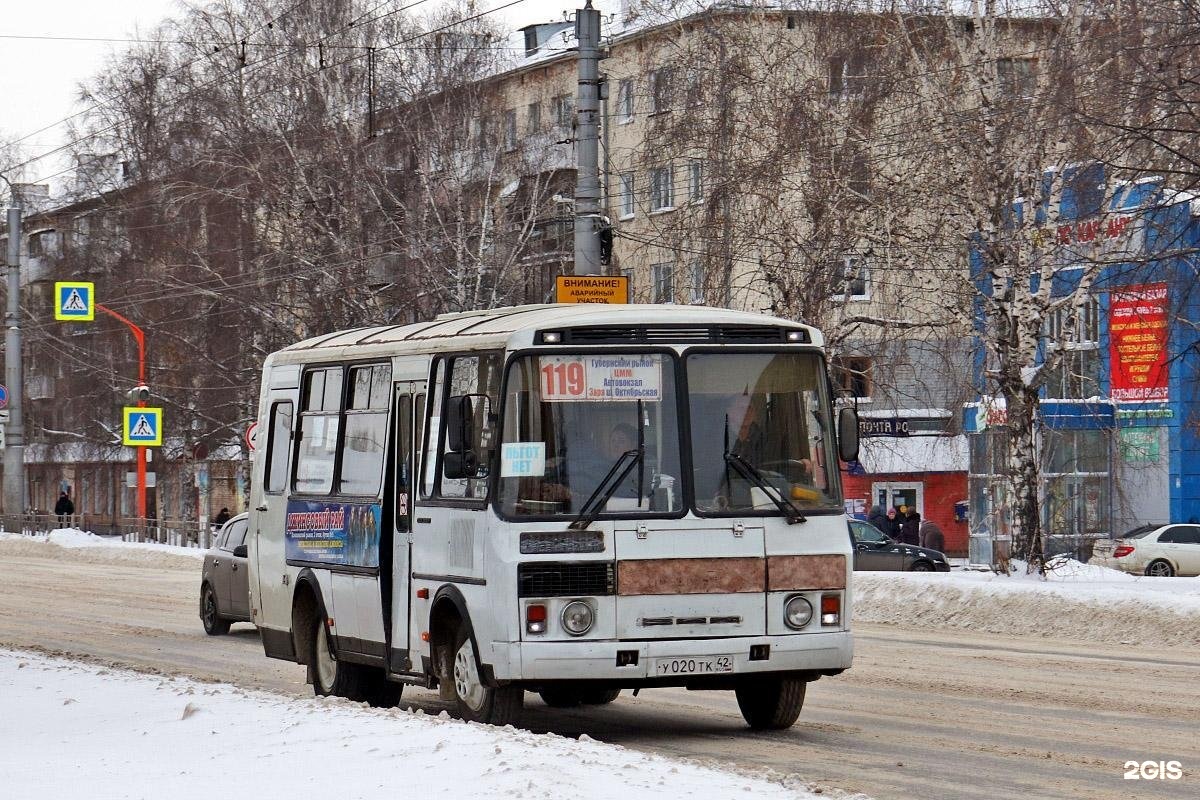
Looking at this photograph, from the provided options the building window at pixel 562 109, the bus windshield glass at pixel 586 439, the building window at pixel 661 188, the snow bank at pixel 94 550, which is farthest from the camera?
the building window at pixel 562 109

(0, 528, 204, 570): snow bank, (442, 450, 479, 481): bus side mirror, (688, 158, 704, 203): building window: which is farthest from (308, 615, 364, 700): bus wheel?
(0, 528, 204, 570): snow bank

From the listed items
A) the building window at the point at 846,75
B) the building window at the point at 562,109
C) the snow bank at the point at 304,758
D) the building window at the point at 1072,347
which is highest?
the building window at the point at 562,109

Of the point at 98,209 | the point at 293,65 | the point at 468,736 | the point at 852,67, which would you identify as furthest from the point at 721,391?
the point at 98,209

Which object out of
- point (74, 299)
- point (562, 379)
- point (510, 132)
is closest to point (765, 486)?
point (562, 379)

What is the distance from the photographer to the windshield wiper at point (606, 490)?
12039mm

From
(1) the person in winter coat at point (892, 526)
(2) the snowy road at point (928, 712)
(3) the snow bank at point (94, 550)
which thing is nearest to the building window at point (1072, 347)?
(1) the person in winter coat at point (892, 526)

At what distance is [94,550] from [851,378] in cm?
2277

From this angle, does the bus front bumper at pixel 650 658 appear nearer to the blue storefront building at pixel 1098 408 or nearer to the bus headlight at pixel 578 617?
the bus headlight at pixel 578 617

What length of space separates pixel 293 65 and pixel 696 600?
38508 millimetres

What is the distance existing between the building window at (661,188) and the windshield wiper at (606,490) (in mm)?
21483

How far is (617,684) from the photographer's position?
12180 mm

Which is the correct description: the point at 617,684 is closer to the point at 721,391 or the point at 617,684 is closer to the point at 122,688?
the point at 721,391

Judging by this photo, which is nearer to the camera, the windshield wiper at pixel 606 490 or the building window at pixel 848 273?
the windshield wiper at pixel 606 490

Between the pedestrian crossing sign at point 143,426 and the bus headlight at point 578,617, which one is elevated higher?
the pedestrian crossing sign at point 143,426
